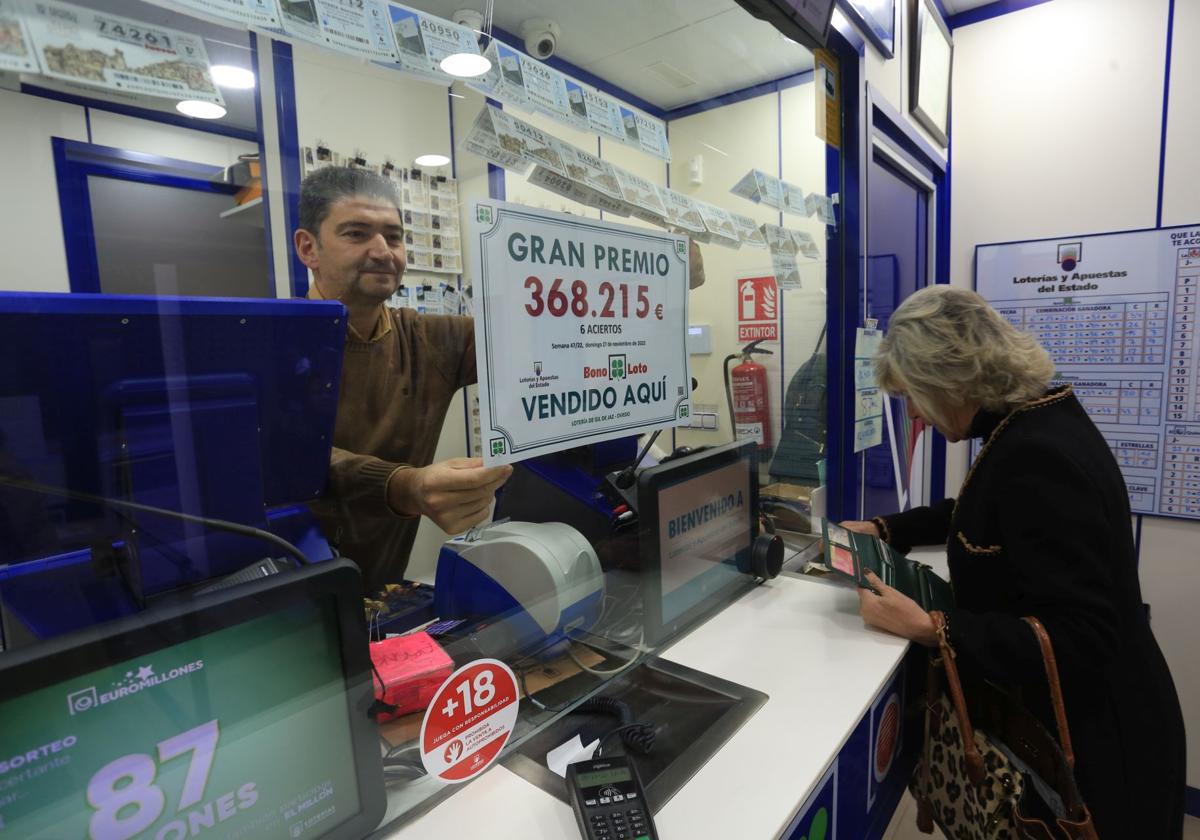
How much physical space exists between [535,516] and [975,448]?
2.30m

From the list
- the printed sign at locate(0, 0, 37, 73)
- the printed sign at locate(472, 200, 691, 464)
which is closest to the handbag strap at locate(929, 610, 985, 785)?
the printed sign at locate(472, 200, 691, 464)

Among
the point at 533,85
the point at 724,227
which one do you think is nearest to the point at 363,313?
the point at 533,85

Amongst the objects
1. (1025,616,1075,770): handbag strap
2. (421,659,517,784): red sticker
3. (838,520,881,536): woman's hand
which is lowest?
(1025,616,1075,770): handbag strap

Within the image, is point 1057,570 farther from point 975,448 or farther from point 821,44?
point 975,448

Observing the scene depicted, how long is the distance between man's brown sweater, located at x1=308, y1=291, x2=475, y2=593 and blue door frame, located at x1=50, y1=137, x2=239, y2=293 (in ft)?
0.93

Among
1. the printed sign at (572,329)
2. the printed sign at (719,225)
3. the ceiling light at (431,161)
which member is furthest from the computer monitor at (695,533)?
the ceiling light at (431,161)

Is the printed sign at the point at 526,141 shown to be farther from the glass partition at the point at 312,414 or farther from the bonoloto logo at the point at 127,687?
the bonoloto logo at the point at 127,687

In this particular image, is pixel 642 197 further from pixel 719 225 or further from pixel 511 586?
pixel 511 586

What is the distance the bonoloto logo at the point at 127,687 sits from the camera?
53cm

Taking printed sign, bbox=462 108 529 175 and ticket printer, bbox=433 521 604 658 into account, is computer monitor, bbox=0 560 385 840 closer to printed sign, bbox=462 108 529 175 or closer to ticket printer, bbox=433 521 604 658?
ticket printer, bbox=433 521 604 658

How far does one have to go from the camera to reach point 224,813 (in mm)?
613

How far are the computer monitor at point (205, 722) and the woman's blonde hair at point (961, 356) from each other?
1.22 m

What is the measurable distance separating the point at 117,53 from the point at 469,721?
0.80 metres

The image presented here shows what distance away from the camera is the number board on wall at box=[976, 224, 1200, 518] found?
2275 millimetres
